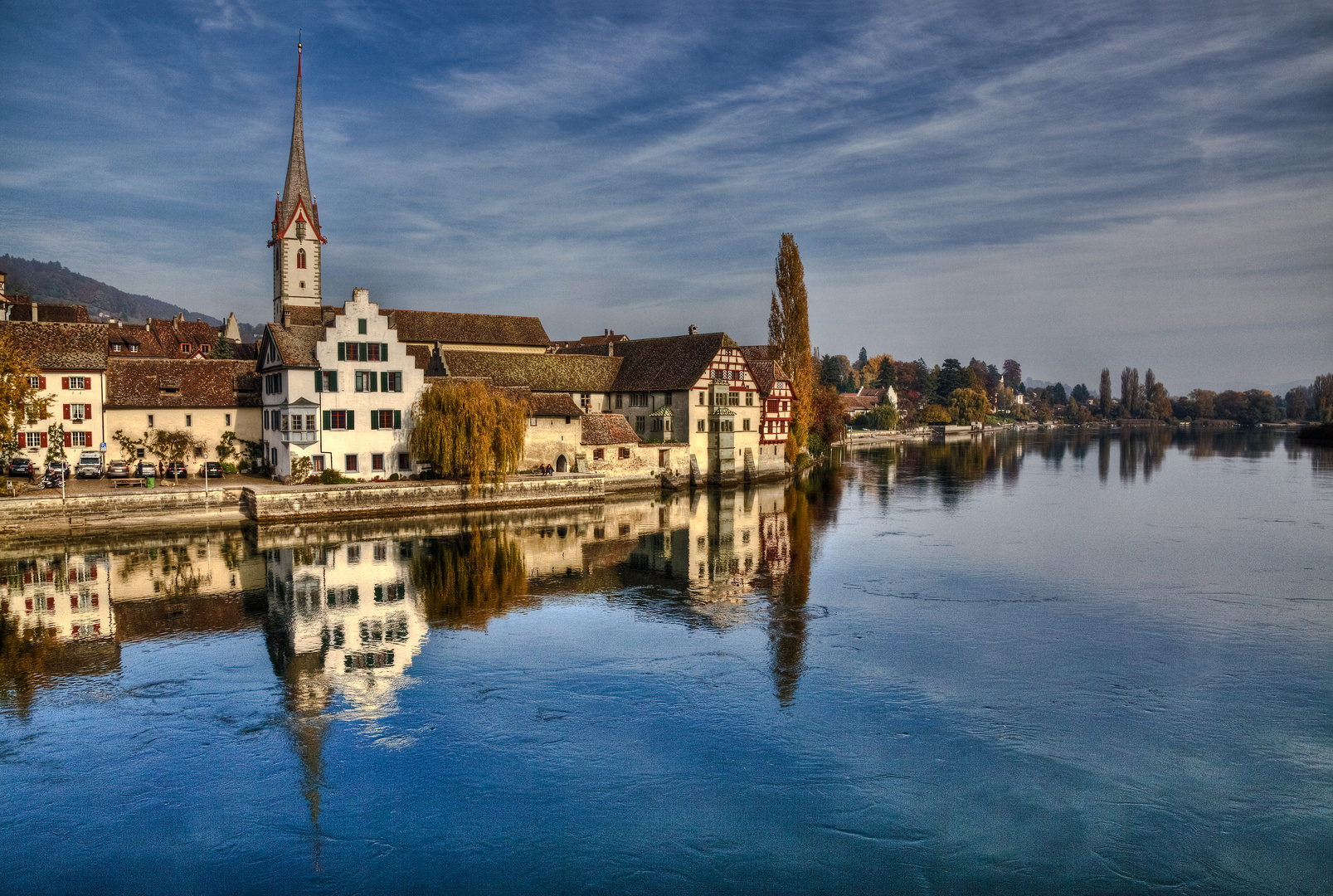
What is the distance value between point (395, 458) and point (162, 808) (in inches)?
1272

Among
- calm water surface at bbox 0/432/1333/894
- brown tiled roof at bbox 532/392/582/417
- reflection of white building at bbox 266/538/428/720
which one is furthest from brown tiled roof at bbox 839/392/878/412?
reflection of white building at bbox 266/538/428/720

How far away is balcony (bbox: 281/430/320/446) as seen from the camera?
4166cm

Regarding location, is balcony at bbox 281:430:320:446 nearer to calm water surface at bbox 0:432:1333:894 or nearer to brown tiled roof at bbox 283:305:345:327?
calm water surface at bbox 0:432:1333:894

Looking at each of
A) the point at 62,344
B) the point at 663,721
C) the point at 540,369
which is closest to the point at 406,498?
the point at 540,369

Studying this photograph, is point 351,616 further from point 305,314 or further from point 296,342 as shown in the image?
point 305,314

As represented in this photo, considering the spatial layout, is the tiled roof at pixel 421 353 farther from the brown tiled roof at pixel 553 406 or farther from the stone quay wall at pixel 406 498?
the stone quay wall at pixel 406 498

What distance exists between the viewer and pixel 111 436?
43875mm

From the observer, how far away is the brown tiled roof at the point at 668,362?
187 ft

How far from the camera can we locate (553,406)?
50.3 metres

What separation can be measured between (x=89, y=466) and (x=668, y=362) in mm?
33449

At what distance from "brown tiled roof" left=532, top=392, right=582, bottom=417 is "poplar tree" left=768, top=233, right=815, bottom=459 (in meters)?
20.9

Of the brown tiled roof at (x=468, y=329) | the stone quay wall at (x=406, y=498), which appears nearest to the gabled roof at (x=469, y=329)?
the brown tiled roof at (x=468, y=329)

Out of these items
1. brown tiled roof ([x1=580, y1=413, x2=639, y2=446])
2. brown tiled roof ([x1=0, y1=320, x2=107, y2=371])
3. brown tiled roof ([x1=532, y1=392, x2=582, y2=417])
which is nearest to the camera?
brown tiled roof ([x1=0, y1=320, x2=107, y2=371])

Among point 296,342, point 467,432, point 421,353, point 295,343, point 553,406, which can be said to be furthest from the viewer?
point 421,353
